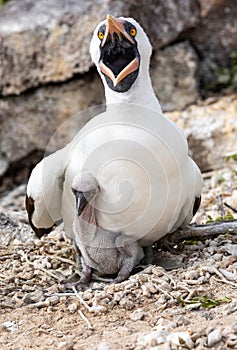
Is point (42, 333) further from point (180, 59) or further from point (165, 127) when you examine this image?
point (180, 59)

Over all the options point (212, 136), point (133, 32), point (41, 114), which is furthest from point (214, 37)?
point (133, 32)

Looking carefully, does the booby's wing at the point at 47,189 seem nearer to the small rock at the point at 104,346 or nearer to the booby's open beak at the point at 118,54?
the booby's open beak at the point at 118,54

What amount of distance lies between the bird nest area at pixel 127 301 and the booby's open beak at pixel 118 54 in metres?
1.03

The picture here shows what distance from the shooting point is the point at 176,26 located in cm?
755

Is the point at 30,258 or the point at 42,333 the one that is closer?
the point at 42,333

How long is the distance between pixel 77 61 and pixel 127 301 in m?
4.09

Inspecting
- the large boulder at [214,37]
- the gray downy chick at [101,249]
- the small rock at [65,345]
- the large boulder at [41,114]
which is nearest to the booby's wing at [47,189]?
the gray downy chick at [101,249]

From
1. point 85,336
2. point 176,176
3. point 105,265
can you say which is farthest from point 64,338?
point 176,176

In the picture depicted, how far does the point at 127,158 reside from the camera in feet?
12.4

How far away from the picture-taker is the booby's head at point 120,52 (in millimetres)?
3869

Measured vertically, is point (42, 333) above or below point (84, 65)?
above

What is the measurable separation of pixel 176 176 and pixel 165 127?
26 cm

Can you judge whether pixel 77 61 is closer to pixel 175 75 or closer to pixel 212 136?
pixel 175 75

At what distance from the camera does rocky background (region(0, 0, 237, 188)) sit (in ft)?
24.1
